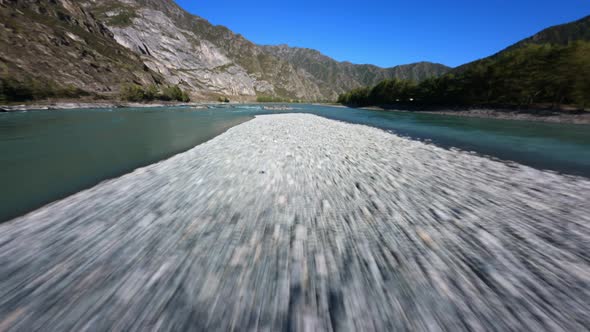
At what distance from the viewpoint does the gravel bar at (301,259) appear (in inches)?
85.8

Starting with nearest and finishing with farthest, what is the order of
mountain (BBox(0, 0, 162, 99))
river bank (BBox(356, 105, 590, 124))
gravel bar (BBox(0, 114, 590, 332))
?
gravel bar (BBox(0, 114, 590, 332)), river bank (BBox(356, 105, 590, 124)), mountain (BBox(0, 0, 162, 99))

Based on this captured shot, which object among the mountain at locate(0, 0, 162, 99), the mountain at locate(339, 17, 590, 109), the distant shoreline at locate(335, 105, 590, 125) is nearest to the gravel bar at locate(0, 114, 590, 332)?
the distant shoreline at locate(335, 105, 590, 125)

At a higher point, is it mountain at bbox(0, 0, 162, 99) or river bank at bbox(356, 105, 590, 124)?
mountain at bbox(0, 0, 162, 99)

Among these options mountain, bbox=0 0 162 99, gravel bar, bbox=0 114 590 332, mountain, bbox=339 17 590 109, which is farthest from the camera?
mountain, bbox=0 0 162 99

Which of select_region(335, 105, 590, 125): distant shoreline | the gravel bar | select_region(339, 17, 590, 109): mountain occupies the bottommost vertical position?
the gravel bar

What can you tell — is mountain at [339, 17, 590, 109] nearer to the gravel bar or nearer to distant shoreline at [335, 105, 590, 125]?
distant shoreline at [335, 105, 590, 125]

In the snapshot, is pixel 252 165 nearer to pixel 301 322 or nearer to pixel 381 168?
pixel 381 168

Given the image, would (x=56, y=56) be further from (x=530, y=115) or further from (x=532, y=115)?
(x=532, y=115)

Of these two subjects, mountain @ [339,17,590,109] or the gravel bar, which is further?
mountain @ [339,17,590,109]

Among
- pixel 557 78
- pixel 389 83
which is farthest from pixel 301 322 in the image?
pixel 389 83

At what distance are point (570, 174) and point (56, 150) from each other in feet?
85.1

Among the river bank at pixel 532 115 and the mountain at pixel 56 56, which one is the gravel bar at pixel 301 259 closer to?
the river bank at pixel 532 115

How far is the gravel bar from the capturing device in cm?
218

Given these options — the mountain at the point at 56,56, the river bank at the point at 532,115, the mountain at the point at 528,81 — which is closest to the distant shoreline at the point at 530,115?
the river bank at the point at 532,115
